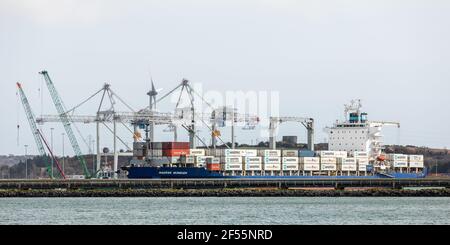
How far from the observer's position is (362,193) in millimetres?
87125

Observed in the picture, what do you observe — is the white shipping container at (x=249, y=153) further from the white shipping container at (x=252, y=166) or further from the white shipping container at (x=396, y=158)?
the white shipping container at (x=396, y=158)

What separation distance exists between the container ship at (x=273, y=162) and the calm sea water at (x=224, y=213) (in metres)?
43.2

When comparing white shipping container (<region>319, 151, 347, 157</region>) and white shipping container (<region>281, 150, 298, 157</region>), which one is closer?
white shipping container (<region>281, 150, 298, 157</region>)

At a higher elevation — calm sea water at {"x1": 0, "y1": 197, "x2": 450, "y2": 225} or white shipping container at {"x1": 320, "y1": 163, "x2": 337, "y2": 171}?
white shipping container at {"x1": 320, "y1": 163, "x2": 337, "y2": 171}

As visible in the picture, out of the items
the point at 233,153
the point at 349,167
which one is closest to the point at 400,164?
the point at 349,167

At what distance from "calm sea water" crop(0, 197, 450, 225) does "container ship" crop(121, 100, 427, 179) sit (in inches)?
1700

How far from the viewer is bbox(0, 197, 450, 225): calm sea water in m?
51.1

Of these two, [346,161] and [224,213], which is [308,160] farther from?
[224,213]

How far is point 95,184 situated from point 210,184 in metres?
11.2

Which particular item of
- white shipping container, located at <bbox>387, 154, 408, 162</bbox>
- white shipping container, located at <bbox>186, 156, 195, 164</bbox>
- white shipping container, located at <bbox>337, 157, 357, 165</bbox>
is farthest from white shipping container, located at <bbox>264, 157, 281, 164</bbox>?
white shipping container, located at <bbox>387, 154, 408, 162</bbox>

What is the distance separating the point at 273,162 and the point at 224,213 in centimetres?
6118

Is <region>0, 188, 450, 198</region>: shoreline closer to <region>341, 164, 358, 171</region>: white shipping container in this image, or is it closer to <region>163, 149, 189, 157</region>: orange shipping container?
<region>163, 149, 189, 157</region>: orange shipping container

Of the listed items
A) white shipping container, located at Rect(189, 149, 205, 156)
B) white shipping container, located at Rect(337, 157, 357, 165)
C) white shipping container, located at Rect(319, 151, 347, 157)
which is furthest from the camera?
white shipping container, located at Rect(337, 157, 357, 165)

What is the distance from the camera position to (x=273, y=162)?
389 feet
